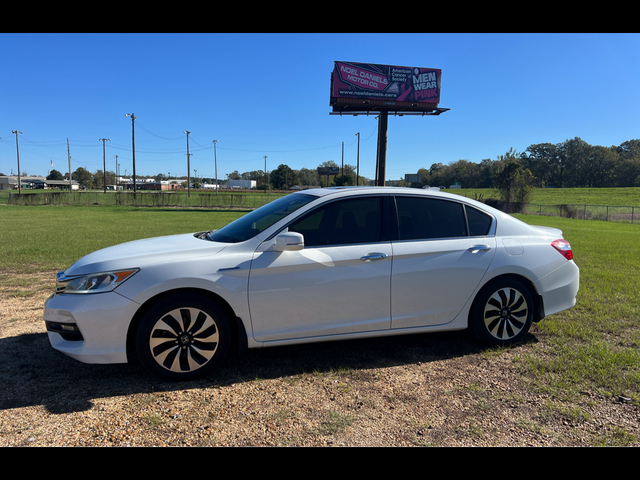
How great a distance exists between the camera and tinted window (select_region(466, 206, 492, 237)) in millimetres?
4332

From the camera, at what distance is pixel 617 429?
2.90 meters

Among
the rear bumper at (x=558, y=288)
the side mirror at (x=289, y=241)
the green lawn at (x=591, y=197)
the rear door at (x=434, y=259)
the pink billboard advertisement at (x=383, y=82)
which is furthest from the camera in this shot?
the green lawn at (x=591, y=197)

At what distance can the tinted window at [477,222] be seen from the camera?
4332 mm

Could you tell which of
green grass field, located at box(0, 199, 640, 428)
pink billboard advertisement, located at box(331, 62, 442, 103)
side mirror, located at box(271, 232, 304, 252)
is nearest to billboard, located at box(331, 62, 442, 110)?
pink billboard advertisement, located at box(331, 62, 442, 103)

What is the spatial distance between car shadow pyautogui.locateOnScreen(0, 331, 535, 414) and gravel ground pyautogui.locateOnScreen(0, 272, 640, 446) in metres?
0.01

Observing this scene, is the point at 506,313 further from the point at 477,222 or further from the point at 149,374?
the point at 149,374

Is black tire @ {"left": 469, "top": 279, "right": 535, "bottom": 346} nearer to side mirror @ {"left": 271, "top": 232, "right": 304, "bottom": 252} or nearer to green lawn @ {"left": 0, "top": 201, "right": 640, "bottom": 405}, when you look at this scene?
green lawn @ {"left": 0, "top": 201, "right": 640, "bottom": 405}

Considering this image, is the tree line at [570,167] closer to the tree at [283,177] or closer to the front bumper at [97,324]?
the tree at [283,177]

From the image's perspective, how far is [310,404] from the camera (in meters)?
3.23

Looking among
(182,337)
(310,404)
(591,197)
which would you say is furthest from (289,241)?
(591,197)

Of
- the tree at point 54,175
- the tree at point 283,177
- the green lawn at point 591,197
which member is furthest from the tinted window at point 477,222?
the tree at point 54,175

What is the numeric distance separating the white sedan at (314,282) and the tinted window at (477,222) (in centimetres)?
1
